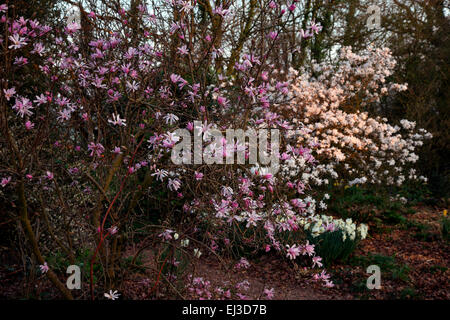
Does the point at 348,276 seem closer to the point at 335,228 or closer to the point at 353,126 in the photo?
the point at 335,228

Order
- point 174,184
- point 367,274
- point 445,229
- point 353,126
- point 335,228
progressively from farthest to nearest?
point 353,126, point 445,229, point 335,228, point 367,274, point 174,184

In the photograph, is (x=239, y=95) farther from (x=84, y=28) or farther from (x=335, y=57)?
(x=335, y=57)

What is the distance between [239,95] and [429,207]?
6.82 m

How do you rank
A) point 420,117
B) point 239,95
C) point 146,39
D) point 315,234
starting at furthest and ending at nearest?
point 420,117
point 315,234
point 146,39
point 239,95

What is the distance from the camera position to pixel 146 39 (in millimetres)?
3355

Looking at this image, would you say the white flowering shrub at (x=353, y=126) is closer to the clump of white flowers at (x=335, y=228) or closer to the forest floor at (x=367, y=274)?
the forest floor at (x=367, y=274)

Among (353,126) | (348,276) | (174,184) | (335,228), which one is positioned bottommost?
(348,276)

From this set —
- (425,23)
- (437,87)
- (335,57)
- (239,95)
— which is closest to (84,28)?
(239,95)

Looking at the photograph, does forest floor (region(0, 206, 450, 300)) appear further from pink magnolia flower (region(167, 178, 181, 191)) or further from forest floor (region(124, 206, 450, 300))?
pink magnolia flower (region(167, 178, 181, 191))

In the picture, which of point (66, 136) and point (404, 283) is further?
point (404, 283)

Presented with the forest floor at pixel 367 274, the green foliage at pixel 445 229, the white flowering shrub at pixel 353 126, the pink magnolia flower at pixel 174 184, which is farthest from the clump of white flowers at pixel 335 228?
the pink magnolia flower at pixel 174 184

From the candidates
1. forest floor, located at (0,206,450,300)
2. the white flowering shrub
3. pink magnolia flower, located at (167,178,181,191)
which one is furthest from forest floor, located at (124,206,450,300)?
the white flowering shrub

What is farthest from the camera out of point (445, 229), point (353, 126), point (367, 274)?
point (353, 126)

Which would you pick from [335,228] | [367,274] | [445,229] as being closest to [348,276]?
[367,274]
